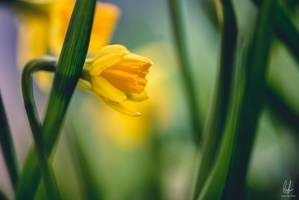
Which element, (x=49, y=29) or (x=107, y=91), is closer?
(x=107, y=91)

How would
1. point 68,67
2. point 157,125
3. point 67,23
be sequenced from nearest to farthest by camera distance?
point 68,67 → point 67,23 → point 157,125

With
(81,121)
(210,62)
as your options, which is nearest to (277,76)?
(210,62)

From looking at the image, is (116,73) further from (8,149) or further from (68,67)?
(8,149)

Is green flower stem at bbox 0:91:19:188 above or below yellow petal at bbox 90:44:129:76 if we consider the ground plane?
below

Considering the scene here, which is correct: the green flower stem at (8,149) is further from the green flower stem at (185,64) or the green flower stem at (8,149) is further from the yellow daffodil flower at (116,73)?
the green flower stem at (185,64)
